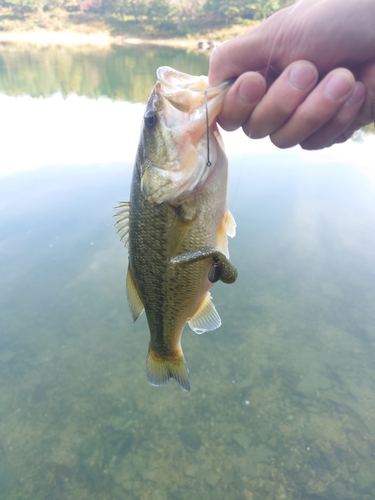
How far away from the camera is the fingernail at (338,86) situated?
1.27 m

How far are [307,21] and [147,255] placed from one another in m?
1.09

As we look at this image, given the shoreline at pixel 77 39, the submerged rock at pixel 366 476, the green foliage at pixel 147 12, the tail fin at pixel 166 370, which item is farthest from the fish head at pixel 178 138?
the green foliage at pixel 147 12

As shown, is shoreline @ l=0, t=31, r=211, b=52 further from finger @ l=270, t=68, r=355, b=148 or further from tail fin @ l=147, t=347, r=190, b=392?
tail fin @ l=147, t=347, r=190, b=392

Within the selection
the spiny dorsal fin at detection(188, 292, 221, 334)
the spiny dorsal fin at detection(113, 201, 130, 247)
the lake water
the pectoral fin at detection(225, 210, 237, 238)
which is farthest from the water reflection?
the spiny dorsal fin at detection(188, 292, 221, 334)

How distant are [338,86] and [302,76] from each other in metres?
Answer: 0.14

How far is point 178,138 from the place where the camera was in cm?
140

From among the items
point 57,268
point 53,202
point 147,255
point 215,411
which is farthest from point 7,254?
point 147,255

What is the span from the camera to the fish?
1.38 m

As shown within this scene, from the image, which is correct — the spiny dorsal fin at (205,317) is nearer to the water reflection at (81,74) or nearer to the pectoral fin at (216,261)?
the pectoral fin at (216,261)

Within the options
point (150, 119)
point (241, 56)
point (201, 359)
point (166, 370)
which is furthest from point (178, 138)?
point (201, 359)

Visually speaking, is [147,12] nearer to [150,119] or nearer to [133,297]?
[150,119]

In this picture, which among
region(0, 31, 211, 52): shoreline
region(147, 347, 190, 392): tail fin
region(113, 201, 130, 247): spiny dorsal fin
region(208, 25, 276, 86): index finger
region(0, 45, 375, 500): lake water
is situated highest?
region(208, 25, 276, 86): index finger

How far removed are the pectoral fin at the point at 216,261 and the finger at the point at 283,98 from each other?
61 cm

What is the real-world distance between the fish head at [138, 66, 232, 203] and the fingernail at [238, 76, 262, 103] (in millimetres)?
86
